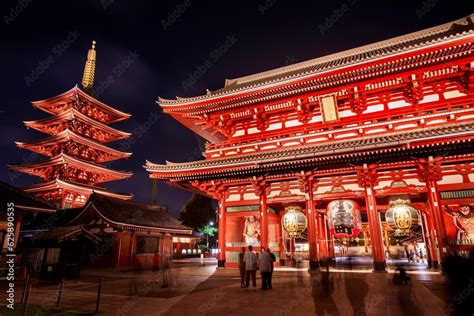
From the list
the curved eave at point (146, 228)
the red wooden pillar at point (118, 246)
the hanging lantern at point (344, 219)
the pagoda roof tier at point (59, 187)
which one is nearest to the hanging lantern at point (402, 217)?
the hanging lantern at point (344, 219)

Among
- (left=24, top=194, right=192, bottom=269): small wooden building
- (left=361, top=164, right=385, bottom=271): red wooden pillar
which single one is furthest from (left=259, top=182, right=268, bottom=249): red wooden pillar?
(left=24, top=194, right=192, bottom=269): small wooden building

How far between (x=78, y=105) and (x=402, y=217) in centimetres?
3849

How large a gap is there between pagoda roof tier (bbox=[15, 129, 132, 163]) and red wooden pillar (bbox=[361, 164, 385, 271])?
32.7m

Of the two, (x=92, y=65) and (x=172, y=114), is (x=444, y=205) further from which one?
(x=92, y=65)

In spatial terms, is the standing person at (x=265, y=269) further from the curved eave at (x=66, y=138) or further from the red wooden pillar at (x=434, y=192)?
the curved eave at (x=66, y=138)

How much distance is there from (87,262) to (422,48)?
83.5 ft

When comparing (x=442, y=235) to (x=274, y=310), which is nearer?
(x=274, y=310)

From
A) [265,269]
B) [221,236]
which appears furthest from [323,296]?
[221,236]

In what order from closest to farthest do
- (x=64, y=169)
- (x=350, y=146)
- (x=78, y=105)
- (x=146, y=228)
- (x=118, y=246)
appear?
(x=350, y=146)
(x=118, y=246)
(x=146, y=228)
(x=64, y=169)
(x=78, y=105)

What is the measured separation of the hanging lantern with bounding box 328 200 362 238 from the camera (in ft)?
44.8

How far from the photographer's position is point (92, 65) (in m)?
46.3

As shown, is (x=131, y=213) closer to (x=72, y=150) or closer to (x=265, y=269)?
(x=265, y=269)

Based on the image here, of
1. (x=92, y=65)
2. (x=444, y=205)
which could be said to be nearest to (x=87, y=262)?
(x=444, y=205)

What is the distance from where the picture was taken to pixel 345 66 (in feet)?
46.8
